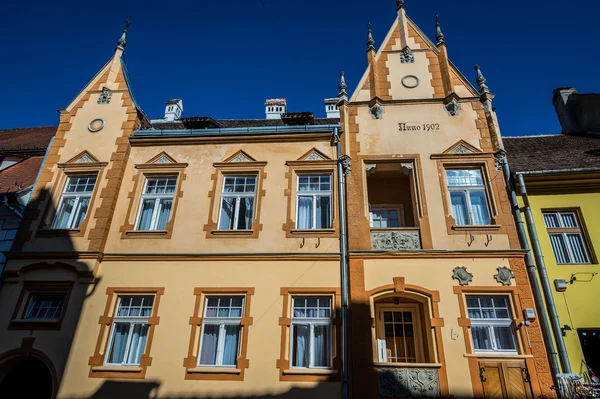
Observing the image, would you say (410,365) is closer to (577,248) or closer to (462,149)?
(577,248)

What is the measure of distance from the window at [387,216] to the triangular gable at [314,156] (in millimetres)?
2476

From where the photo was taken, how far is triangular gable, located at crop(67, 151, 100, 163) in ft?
44.5

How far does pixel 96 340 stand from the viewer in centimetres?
1055

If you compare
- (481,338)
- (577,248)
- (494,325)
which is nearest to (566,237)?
(577,248)

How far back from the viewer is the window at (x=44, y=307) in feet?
36.7

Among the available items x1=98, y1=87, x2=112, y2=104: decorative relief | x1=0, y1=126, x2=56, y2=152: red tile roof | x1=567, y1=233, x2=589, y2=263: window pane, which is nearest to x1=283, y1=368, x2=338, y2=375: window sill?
x1=567, y1=233, x2=589, y2=263: window pane

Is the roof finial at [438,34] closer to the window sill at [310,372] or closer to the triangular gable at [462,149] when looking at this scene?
the triangular gable at [462,149]

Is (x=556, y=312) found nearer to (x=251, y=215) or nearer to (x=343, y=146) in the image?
(x=343, y=146)

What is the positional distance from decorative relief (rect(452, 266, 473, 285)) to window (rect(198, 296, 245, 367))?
230 inches

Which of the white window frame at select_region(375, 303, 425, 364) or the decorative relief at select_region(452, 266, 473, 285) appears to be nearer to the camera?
the decorative relief at select_region(452, 266, 473, 285)

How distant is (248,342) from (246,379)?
2.87 ft

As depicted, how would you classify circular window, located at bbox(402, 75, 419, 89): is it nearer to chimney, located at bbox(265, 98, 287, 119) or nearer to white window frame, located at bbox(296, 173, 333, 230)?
white window frame, located at bbox(296, 173, 333, 230)

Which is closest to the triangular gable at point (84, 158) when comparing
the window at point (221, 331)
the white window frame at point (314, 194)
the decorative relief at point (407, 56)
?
the window at point (221, 331)

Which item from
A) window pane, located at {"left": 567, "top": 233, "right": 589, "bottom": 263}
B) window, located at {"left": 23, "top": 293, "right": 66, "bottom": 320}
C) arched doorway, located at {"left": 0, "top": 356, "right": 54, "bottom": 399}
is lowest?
arched doorway, located at {"left": 0, "top": 356, "right": 54, "bottom": 399}
